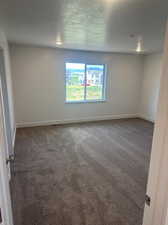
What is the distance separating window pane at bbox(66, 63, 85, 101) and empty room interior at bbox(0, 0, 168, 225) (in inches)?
1.4

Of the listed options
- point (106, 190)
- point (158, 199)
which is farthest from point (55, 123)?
point (158, 199)

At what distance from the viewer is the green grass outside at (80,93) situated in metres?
5.63

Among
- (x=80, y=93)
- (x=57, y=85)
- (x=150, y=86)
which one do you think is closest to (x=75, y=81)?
(x=80, y=93)

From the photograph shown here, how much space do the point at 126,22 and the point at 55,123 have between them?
3985 millimetres

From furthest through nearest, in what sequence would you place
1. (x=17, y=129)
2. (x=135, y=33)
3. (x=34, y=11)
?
(x=17, y=129) < (x=135, y=33) < (x=34, y=11)

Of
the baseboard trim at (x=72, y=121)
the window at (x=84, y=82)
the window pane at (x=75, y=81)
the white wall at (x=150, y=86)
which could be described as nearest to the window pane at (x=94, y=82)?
the window at (x=84, y=82)

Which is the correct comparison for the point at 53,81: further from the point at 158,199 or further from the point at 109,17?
the point at 158,199

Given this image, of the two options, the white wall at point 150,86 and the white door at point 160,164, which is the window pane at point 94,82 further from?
the white door at point 160,164

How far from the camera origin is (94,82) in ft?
19.5

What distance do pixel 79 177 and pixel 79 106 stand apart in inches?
133

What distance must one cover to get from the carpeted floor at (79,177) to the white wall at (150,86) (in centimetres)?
171

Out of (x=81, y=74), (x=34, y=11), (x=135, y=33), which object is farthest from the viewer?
(x=81, y=74)

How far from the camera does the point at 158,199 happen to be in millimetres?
832

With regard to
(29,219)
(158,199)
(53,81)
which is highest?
(53,81)
